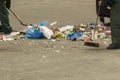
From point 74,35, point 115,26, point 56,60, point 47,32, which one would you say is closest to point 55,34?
point 47,32

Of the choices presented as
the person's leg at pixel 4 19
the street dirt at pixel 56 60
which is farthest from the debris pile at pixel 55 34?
the person's leg at pixel 4 19

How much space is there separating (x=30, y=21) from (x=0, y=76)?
774 centimetres

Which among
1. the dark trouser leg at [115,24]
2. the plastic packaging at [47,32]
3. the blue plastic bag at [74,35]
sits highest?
the dark trouser leg at [115,24]

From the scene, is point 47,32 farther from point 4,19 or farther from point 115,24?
point 115,24

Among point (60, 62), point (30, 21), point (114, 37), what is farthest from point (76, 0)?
Answer: point (60, 62)

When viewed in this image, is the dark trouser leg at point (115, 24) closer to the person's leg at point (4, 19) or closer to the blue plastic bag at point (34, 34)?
the blue plastic bag at point (34, 34)

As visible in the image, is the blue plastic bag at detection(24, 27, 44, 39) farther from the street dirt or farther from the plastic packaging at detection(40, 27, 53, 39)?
the street dirt

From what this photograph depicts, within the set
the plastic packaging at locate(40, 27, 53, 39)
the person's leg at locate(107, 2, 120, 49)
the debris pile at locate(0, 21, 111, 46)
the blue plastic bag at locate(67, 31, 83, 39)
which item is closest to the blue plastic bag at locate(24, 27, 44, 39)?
the debris pile at locate(0, 21, 111, 46)

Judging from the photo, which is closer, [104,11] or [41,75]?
[41,75]

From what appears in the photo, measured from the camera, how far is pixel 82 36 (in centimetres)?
1243

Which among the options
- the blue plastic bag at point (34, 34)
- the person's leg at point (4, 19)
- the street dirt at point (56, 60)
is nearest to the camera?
the street dirt at point (56, 60)

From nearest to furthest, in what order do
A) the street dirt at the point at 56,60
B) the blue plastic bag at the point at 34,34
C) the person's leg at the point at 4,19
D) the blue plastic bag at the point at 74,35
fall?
the street dirt at the point at 56,60 → the blue plastic bag at the point at 74,35 → the blue plastic bag at the point at 34,34 → the person's leg at the point at 4,19

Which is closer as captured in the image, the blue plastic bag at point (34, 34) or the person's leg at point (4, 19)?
the blue plastic bag at point (34, 34)

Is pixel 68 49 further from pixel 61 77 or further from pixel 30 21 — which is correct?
pixel 30 21
